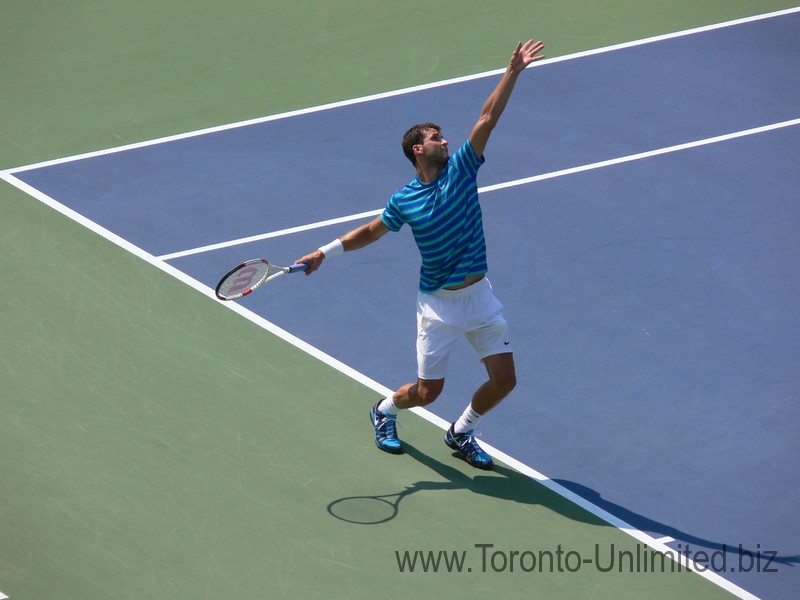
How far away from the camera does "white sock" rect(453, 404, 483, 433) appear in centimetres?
940

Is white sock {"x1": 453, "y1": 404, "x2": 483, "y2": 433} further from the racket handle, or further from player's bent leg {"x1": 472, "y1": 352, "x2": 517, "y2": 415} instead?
the racket handle

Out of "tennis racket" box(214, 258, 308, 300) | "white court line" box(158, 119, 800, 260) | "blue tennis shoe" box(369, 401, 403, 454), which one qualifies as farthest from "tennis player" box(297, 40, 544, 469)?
"white court line" box(158, 119, 800, 260)

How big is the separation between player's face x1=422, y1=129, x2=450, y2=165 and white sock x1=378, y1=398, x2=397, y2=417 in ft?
5.65

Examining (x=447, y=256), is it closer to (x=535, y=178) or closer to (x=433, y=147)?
(x=433, y=147)

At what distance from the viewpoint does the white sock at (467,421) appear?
9398 millimetres

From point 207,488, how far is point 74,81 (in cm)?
783

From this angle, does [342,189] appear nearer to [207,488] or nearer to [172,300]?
[172,300]

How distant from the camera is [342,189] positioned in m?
13.3

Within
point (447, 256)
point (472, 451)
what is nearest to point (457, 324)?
point (447, 256)

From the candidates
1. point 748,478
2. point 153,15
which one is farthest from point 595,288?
point 153,15

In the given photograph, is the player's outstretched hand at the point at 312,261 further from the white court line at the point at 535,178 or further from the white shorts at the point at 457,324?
the white court line at the point at 535,178

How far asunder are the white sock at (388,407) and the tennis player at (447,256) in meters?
0.17

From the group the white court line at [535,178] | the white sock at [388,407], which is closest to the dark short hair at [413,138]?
the white sock at [388,407]

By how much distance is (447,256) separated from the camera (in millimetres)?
9133
